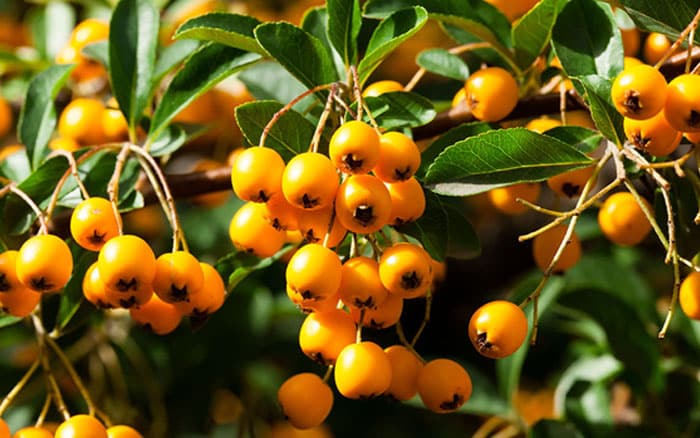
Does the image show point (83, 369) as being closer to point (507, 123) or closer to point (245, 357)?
point (245, 357)

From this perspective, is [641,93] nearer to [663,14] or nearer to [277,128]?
[663,14]

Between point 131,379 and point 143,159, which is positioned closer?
point 143,159

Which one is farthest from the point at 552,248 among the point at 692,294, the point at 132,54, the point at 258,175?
the point at 132,54

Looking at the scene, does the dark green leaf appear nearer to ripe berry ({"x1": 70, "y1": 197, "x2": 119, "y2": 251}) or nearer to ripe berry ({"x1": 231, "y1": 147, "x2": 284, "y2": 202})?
ripe berry ({"x1": 231, "y1": 147, "x2": 284, "y2": 202})

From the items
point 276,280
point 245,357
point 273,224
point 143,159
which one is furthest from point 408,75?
point 273,224

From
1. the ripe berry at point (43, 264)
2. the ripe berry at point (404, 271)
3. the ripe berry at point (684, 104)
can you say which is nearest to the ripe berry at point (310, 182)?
the ripe berry at point (404, 271)
